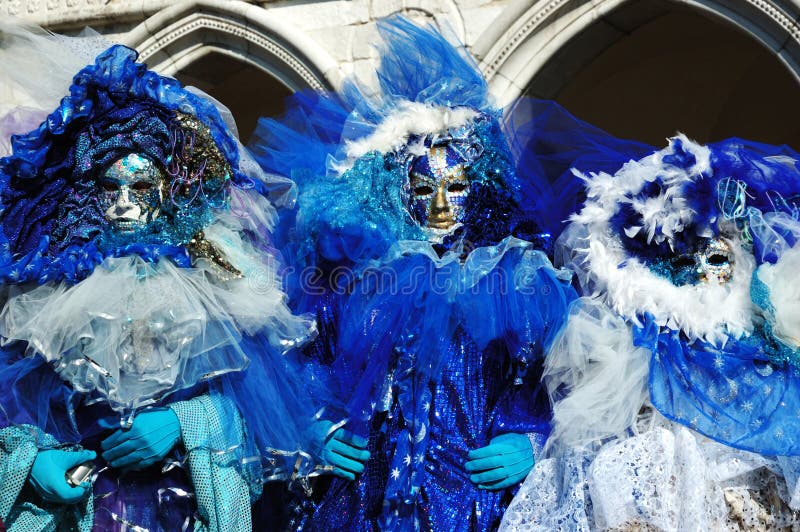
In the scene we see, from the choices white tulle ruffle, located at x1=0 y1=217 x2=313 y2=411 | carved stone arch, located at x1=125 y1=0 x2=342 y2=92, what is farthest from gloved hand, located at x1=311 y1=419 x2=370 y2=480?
carved stone arch, located at x1=125 y1=0 x2=342 y2=92

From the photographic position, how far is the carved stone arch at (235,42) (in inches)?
201

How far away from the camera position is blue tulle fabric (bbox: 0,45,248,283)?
12.7ft

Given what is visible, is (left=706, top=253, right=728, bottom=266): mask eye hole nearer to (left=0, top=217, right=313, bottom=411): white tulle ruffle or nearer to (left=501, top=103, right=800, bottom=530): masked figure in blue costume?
(left=501, top=103, right=800, bottom=530): masked figure in blue costume

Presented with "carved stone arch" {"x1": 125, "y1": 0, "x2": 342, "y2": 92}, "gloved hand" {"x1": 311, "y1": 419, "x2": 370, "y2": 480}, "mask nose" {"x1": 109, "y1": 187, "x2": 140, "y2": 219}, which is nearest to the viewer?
"gloved hand" {"x1": 311, "y1": 419, "x2": 370, "y2": 480}

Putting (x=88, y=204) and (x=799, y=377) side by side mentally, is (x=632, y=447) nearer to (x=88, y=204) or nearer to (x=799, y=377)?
(x=799, y=377)

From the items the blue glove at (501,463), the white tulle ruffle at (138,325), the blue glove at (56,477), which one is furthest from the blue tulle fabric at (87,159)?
the blue glove at (501,463)

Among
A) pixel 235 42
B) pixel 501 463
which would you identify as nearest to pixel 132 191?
pixel 501 463

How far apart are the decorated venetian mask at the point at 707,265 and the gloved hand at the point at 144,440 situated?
4.70ft

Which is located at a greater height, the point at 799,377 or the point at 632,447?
the point at 799,377

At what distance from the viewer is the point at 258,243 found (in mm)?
4082

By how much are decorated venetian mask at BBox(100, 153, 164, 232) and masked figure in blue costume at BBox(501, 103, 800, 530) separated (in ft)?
3.96

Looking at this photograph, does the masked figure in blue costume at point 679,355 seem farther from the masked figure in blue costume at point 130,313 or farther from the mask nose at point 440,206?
the masked figure in blue costume at point 130,313

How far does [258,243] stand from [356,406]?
0.61m

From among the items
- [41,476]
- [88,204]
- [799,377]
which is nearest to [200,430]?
[41,476]
